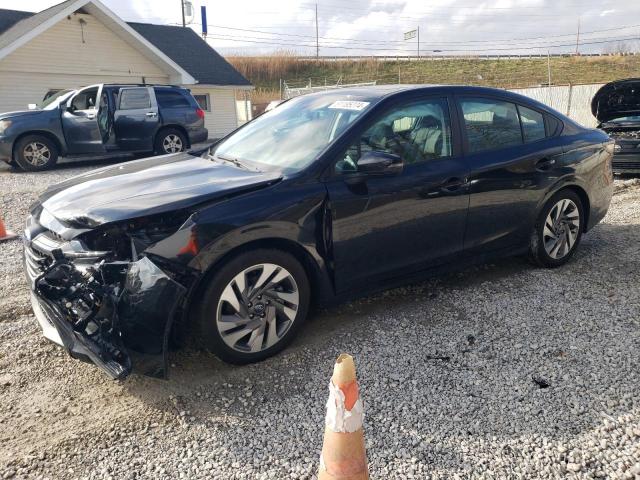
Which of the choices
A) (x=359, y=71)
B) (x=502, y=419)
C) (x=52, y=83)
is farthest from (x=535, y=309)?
(x=359, y=71)

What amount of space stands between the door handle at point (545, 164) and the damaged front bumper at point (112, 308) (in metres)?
3.27

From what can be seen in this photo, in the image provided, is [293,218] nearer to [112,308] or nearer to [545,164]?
[112,308]

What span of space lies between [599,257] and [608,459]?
10.5 feet

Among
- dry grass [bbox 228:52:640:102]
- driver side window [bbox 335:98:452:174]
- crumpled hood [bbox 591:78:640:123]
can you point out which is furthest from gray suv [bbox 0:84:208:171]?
dry grass [bbox 228:52:640:102]

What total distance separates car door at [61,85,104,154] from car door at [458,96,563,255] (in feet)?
32.4

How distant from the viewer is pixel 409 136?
12.3 ft

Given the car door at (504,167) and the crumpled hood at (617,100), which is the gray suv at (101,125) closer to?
the crumpled hood at (617,100)

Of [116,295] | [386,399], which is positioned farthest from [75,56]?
[386,399]

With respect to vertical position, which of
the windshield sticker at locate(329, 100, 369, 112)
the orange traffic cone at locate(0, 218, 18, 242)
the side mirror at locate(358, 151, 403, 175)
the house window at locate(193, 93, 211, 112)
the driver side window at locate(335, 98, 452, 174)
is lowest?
the orange traffic cone at locate(0, 218, 18, 242)

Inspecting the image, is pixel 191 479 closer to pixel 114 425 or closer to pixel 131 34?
pixel 114 425

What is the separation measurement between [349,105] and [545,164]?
1.91m

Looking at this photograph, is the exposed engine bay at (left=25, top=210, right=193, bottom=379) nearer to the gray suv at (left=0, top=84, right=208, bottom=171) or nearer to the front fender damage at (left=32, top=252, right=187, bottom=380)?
the front fender damage at (left=32, top=252, right=187, bottom=380)

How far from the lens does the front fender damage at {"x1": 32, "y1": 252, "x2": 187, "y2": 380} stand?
2623 millimetres

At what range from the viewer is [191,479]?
228cm
